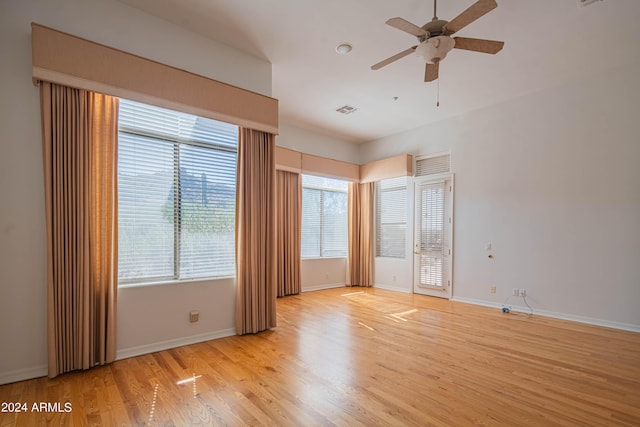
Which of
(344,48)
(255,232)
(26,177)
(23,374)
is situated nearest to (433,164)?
(344,48)

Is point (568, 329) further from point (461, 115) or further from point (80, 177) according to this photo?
point (80, 177)

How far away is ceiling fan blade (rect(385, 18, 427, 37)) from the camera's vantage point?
2.45 meters

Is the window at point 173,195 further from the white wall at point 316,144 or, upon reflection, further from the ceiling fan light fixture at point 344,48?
the white wall at point 316,144

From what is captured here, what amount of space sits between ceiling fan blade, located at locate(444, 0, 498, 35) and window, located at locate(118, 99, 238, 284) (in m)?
2.67

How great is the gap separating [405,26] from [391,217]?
5.13 metres

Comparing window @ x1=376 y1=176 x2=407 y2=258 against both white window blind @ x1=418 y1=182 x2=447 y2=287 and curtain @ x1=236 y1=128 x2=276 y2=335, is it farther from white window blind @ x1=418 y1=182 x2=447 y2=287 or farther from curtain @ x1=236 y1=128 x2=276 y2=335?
curtain @ x1=236 y1=128 x2=276 y2=335

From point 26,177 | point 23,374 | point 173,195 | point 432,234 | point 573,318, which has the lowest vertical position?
point 573,318

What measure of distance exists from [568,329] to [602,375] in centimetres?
152

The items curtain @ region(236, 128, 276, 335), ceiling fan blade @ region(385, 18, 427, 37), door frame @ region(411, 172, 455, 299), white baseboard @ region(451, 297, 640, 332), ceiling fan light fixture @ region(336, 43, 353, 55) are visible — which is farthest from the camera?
door frame @ region(411, 172, 455, 299)

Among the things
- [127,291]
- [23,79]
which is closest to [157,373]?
[127,291]

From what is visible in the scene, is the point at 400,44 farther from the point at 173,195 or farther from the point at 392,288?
the point at 392,288

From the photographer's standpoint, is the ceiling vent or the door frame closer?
the ceiling vent

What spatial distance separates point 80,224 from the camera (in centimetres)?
283

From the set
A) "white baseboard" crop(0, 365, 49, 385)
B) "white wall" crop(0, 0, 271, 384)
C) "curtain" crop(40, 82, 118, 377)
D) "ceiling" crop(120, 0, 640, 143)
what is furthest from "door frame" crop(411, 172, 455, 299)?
"white baseboard" crop(0, 365, 49, 385)
